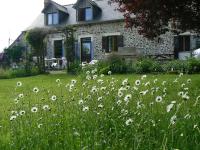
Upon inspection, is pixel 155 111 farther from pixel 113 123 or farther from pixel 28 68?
pixel 28 68

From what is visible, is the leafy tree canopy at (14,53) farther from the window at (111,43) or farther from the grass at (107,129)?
the grass at (107,129)

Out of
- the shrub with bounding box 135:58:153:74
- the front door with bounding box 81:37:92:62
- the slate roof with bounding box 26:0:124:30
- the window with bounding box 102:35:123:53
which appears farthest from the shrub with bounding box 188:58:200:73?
the front door with bounding box 81:37:92:62

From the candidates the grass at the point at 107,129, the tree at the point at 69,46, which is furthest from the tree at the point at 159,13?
the tree at the point at 69,46

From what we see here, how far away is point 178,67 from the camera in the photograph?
64.8 ft

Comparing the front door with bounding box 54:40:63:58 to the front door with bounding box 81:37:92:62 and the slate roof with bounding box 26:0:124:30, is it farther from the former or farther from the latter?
the front door with bounding box 81:37:92:62

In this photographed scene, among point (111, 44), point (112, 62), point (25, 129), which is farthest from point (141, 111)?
point (111, 44)

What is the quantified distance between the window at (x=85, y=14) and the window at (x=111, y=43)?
231 centimetres

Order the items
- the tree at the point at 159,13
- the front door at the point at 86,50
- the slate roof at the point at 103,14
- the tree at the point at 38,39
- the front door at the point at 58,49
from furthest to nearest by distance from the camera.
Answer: the front door at the point at 58,49, the front door at the point at 86,50, the slate roof at the point at 103,14, the tree at the point at 38,39, the tree at the point at 159,13

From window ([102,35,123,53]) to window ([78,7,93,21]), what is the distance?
A: 231cm

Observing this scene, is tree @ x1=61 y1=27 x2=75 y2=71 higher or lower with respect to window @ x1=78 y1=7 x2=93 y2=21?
lower

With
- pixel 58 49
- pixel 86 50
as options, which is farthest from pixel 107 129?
pixel 58 49

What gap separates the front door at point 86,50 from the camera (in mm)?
33938

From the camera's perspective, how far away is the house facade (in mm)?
29922

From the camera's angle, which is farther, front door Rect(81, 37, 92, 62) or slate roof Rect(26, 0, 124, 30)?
front door Rect(81, 37, 92, 62)
